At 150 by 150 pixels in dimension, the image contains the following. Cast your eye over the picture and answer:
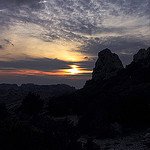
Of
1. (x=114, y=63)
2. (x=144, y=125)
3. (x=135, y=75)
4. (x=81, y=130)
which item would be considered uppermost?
(x=114, y=63)

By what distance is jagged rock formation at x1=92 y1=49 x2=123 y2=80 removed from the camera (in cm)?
9356

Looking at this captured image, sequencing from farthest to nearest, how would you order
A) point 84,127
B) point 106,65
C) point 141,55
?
point 106,65
point 141,55
point 84,127

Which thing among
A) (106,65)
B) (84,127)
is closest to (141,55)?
(106,65)

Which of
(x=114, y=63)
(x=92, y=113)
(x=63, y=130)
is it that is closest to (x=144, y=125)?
(x=92, y=113)

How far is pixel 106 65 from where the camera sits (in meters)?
96.3

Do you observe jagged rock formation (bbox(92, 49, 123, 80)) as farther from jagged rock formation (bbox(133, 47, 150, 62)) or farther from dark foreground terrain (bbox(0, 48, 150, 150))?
dark foreground terrain (bbox(0, 48, 150, 150))

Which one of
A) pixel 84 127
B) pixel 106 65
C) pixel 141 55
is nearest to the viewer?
pixel 84 127

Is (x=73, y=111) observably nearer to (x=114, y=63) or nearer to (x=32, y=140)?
(x=32, y=140)

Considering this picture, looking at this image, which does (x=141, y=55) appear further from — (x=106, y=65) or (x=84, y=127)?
(x=84, y=127)

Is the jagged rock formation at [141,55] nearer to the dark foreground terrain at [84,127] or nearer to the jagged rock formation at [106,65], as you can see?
the jagged rock formation at [106,65]

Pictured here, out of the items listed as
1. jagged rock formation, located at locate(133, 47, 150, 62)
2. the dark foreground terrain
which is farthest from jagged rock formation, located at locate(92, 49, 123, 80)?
the dark foreground terrain

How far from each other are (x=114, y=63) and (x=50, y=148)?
3537 inches

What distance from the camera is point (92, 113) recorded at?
29109mm

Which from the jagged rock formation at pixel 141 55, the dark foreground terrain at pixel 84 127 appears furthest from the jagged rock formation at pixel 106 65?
the dark foreground terrain at pixel 84 127
